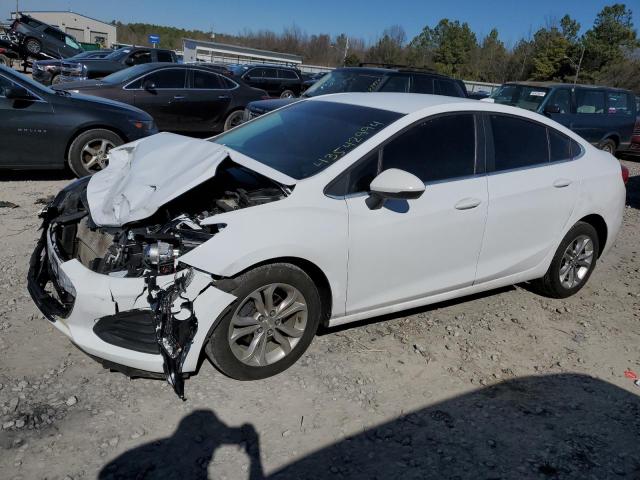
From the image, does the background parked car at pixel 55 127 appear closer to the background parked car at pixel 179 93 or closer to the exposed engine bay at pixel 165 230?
the background parked car at pixel 179 93

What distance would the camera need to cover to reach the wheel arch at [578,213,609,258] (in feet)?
15.3

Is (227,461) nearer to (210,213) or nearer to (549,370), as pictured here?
(210,213)

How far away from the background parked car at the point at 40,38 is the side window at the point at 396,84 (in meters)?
23.5

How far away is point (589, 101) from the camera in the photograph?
38.5 feet

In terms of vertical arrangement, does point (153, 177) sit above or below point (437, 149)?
below

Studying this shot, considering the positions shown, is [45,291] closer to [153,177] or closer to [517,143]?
[153,177]

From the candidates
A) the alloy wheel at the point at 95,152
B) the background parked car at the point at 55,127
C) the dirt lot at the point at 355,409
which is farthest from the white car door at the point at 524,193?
the alloy wheel at the point at 95,152

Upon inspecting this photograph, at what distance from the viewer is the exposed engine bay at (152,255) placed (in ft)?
9.07

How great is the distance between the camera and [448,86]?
1085 centimetres

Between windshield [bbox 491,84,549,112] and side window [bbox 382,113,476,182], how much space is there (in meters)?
8.01

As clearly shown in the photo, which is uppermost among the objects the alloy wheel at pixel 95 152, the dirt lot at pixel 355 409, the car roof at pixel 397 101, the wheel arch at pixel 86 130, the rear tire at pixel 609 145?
the car roof at pixel 397 101

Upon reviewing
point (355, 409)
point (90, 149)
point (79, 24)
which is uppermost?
point (79, 24)

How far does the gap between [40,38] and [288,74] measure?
49.1 feet

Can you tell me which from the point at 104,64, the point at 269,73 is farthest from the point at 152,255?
the point at 269,73
